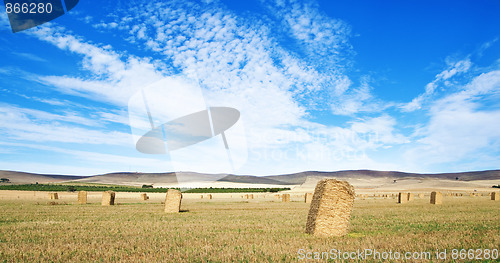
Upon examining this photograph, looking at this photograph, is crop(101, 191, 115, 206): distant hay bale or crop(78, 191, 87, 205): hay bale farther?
→ crop(78, 191, 87, 205): hay bale

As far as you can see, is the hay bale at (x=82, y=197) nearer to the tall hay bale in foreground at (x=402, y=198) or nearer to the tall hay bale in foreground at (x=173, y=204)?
the tall hay bale in foreground at (x=173, y=204)

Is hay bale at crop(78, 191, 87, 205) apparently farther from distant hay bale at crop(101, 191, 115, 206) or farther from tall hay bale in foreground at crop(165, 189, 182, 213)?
tall hay bale in foreground at crop(165, 189, 182, 213)

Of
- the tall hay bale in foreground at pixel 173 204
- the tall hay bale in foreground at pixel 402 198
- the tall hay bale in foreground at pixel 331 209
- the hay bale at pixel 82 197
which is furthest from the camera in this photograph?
the tall hay bale in foreground at pixel 402 198

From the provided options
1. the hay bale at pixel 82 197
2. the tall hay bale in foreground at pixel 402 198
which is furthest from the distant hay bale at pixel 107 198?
the tall hay bale in foreground at pixel 402 198

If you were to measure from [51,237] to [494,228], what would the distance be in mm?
16498

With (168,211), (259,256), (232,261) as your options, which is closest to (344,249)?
(259,256)

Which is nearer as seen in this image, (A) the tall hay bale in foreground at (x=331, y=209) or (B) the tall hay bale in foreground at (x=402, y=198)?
(A) the tall hay bale in foreground at (x=331, y=209)

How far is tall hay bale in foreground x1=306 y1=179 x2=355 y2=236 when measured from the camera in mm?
12609

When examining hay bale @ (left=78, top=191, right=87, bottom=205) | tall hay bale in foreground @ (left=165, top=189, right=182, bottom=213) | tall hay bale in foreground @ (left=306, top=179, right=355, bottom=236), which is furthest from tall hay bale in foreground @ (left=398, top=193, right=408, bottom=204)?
hay bale @ (left=78, top=191, right=87, bottom=205)

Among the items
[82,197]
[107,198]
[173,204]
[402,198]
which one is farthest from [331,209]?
[82,197]

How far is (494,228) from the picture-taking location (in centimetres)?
1345

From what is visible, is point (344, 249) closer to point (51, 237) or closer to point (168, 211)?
point (51, 237)

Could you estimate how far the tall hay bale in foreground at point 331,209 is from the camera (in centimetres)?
1261

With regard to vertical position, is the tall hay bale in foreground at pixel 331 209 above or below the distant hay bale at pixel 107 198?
above
